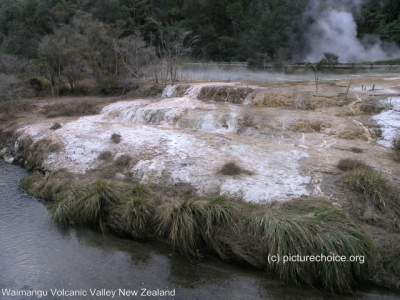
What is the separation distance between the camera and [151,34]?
93.4ft

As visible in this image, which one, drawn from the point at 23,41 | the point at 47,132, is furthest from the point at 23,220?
the point at 23,41

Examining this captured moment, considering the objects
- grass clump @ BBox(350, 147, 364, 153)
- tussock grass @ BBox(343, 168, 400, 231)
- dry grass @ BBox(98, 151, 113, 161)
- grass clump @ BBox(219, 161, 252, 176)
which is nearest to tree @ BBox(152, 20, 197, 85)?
dry grass @ BBox(98, 151, 113, 161)

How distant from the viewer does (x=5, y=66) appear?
818 inches

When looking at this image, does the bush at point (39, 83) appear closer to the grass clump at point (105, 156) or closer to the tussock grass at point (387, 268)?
the grass clump at point (105, 156)

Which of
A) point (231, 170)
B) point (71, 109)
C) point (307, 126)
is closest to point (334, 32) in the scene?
point (307, 126)

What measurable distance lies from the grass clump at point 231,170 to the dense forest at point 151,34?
11968 mm

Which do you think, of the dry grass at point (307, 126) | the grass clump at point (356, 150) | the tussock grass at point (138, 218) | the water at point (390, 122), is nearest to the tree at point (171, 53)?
the dry grass at point (307, 126)

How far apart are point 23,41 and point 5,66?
Result: 16274 mm

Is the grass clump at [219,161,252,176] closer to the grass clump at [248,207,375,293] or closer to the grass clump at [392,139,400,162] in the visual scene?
the grass clump at [248,207,375,293]

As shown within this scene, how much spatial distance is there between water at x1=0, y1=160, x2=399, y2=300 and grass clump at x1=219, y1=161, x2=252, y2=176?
2.62 m

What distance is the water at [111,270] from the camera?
517 centimetres

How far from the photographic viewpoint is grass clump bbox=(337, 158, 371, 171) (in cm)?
792

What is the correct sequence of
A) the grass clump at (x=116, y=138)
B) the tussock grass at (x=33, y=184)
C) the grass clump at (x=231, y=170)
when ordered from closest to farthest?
the grass clump at (x=231, y=170), the tussock grass at (x=33, y=184), the grass clump at (x=116, y=138)

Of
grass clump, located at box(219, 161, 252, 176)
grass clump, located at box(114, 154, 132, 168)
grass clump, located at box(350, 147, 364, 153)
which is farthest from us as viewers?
grass clump, located at box(114, 154, 132, 168)
